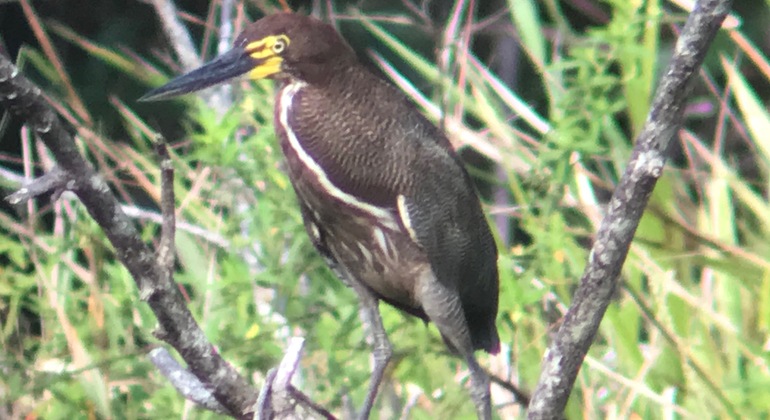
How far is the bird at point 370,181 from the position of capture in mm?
1385

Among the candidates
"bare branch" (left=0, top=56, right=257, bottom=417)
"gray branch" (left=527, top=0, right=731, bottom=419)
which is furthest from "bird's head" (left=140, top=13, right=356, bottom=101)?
"gray branch" (left=527, top=0, right=731, bottom=419)

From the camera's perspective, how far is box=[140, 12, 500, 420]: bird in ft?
4.54

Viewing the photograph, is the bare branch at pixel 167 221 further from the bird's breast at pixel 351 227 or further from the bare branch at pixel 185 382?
the bird's breast at pixel 351 227

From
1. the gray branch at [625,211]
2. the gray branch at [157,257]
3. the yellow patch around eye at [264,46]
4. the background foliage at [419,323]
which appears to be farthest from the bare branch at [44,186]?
the background foliage at [419,323]

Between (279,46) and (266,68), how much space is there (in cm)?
3

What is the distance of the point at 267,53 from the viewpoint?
1.37m

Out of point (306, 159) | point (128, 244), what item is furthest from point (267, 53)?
point (128, 244)

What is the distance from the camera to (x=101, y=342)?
6.81 ft

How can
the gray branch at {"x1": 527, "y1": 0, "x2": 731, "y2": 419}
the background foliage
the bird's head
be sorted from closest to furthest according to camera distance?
the gray branch at {"x1": 527, "y1": 0, "x2": 731, "y2": 419}
the bird's head
the background foliage

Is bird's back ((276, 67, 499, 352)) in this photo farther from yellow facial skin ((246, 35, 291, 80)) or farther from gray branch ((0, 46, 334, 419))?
gray branch ((0, 46, 334, 419))

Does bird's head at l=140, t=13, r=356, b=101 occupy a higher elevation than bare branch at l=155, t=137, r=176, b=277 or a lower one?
higher

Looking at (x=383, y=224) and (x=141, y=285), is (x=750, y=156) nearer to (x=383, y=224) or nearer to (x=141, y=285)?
(x=383, y=224)

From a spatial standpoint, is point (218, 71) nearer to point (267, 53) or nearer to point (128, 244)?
point (267, 53)

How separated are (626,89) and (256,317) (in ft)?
2.73
